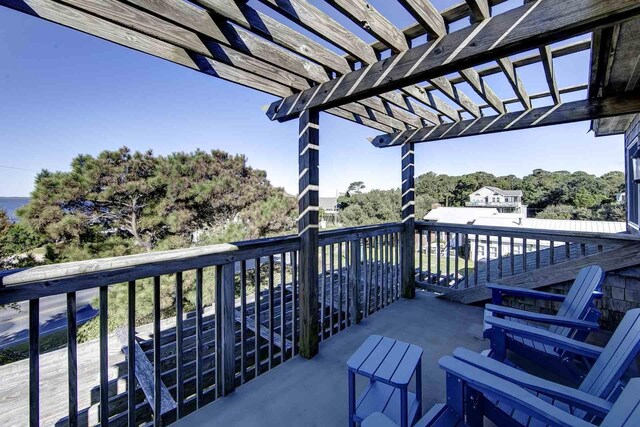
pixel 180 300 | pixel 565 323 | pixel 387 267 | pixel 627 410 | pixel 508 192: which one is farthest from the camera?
pixel 508 192

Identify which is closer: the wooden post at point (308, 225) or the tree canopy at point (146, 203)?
the wooden post at point (308, 225)

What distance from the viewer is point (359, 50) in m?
1.99

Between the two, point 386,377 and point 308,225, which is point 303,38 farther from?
point 386,377

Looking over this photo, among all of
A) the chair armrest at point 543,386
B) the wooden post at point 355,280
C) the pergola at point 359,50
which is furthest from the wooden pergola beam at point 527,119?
the chair armrest at point 543,386

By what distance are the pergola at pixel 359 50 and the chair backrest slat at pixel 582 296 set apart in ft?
5.46

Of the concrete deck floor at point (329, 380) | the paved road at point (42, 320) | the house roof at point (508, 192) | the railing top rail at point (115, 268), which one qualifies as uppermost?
the house roof at point (508, 192)

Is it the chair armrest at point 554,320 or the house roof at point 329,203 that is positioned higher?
the house roof at point 329,203

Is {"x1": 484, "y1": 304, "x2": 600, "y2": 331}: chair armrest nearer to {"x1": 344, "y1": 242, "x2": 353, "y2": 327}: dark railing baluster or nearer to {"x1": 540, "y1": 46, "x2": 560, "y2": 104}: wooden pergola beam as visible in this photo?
{"x1": 344, "y1": 242, "x2": 353, "y2": 327}: dark railing baluster

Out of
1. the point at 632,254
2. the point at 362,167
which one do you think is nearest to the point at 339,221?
the point at 362,167

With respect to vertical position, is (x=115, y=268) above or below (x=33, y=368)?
above

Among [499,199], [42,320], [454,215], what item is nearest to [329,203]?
[499,199]

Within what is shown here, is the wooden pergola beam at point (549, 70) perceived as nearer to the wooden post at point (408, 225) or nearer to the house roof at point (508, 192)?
the wooden post at point (408, 225)

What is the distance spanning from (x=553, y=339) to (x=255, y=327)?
207 centimetres

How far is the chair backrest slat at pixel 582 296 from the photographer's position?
215 centimetres
